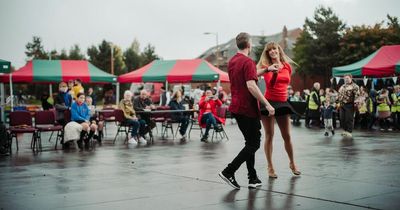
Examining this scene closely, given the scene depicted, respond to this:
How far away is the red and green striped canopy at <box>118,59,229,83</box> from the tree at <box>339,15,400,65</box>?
2948 centimetres

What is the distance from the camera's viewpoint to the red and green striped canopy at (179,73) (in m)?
23.5

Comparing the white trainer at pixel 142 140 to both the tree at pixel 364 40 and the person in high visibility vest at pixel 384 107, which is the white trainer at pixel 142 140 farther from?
the tree at pixel 364 40

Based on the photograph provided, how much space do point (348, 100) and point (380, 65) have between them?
619 centimetres

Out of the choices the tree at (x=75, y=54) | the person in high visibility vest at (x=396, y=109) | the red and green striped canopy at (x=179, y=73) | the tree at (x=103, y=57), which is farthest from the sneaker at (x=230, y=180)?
the tree at (x=75, y=54)

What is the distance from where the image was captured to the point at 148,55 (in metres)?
72.2

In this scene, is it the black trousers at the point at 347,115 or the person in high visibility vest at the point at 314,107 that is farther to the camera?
the person in high visibility vest at the point at 314,107

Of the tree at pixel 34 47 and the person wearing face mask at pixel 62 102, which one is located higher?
the tree at pixel 34 47

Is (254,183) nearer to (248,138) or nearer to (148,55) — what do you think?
(248,138)

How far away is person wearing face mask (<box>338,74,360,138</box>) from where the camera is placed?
49.2 feet

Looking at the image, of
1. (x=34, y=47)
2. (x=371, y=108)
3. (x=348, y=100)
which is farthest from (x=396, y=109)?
(x=34, y=47)

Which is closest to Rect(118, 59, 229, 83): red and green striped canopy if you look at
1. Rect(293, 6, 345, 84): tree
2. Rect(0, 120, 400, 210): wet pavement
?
Rect(0, 120, 400, 210): wet pavement

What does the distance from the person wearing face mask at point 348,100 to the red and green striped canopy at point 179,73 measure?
8.66m

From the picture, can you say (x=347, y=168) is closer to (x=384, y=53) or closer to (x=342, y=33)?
(x=384, y=53)

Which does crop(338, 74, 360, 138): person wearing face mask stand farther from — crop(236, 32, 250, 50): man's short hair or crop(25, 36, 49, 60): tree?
crop(25, 36, 49, 60): tree
